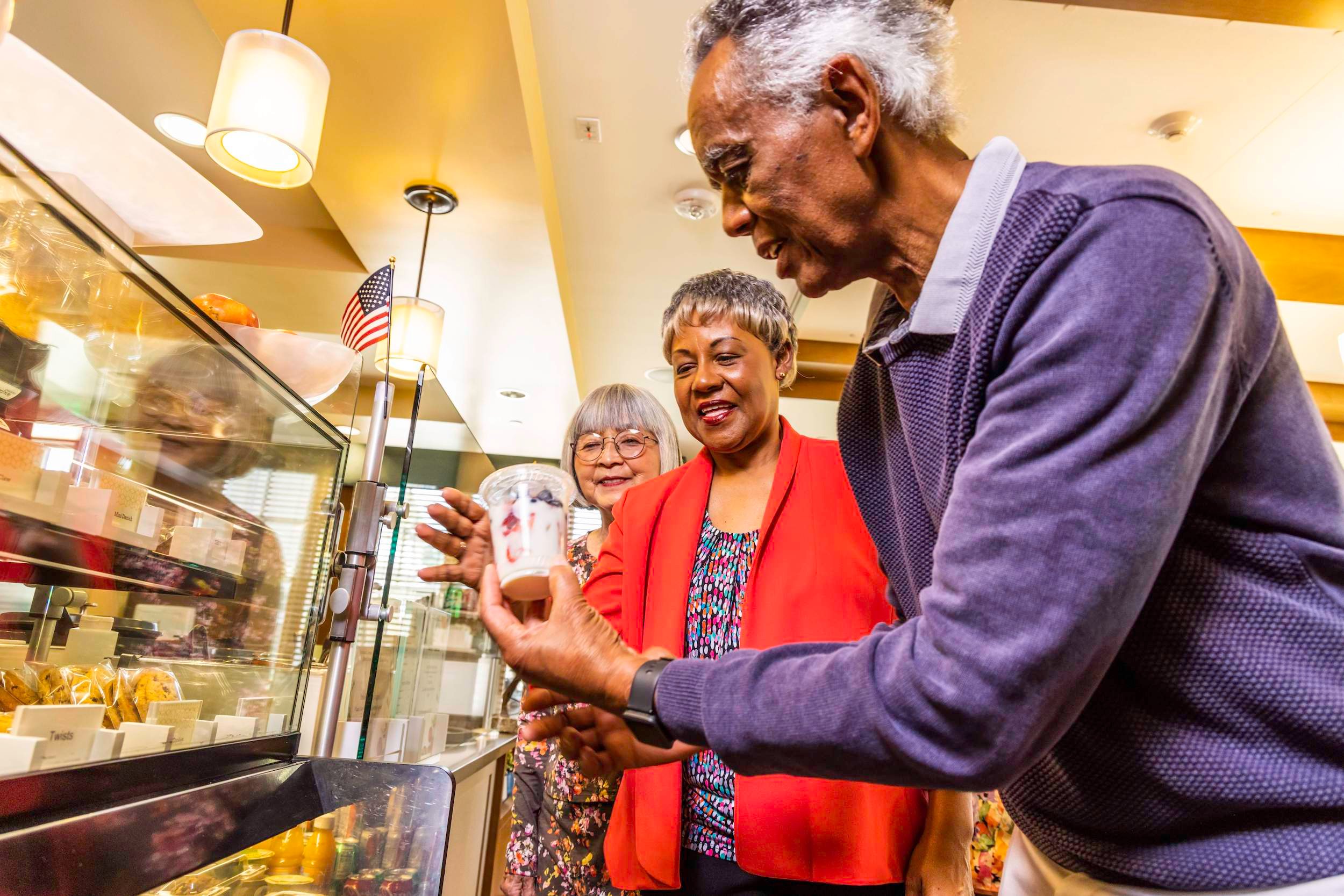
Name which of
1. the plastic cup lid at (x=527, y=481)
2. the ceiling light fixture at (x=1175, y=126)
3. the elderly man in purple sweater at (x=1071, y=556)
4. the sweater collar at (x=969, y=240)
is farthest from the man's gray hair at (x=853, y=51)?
the ceiling light fixture at (x=1175, y=126)

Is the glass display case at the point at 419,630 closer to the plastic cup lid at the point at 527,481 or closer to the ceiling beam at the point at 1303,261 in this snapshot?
the plastic cup lid at the point at 527,481

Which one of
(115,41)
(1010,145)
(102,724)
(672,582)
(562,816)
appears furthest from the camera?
(115,41)

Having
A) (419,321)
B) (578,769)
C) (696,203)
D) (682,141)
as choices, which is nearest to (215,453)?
(578,769)

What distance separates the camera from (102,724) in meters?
0.93

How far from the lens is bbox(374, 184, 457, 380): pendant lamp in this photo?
405cm

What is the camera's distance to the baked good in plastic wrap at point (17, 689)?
921mm

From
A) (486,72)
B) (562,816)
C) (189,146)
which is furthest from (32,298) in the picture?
(189,146)

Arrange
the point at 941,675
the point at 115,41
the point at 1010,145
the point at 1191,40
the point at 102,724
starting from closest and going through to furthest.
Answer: the point at 941,675 < the point at 1010,145 < the point at 102,724 < the point at 1191,40 < the point at 115,41

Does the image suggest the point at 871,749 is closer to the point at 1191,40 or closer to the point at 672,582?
the point at 672,582

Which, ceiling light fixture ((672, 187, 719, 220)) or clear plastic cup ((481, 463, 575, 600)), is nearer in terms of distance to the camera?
clear plastic cup ((481, 463, 575, 600))

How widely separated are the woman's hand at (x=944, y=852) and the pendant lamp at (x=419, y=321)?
11.4 ft

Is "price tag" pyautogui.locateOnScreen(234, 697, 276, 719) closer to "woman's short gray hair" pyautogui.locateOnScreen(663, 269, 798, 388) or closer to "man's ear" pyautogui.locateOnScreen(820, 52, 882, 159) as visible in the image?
"woman's short gray hair" pyautogui.locateOnScreen(663, 269, 798, 388)

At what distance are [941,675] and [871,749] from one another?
9cm

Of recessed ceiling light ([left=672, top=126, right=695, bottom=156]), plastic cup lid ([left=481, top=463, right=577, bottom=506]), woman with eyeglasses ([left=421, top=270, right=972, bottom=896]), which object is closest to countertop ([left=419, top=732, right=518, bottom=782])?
woman with eyeglasses ([left=421, top=270, right=972, bottom=896])
